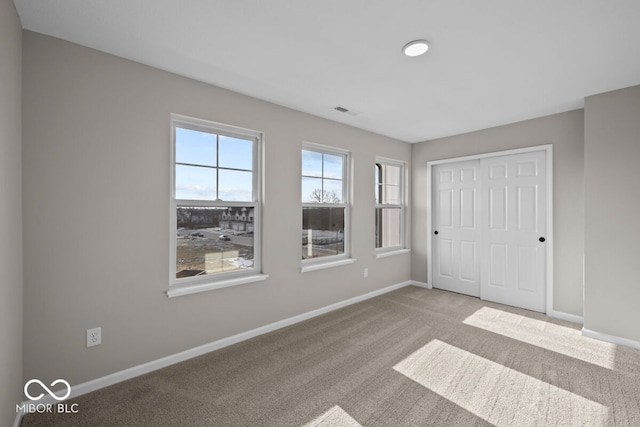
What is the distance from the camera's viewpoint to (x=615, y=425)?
5.83ft

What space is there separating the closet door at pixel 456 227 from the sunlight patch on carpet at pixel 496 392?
2024 mm

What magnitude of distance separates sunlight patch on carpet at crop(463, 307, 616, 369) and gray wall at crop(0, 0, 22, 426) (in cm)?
386

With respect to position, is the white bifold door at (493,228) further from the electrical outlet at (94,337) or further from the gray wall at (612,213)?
the electrical outlet at (94,337)

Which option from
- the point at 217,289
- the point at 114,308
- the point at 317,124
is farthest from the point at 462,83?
the point at 114,308

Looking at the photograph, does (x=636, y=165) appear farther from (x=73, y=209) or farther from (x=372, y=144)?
(x=73, y=209)

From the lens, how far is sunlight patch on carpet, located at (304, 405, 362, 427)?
1.79 meters

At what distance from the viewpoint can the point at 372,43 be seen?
6.70 ft

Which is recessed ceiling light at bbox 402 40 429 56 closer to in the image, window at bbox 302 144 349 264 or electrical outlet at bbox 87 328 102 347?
window at bbox 302 144 349 264

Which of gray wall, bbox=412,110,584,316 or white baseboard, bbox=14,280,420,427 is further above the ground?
gray wall, bbox=412,110,584,316

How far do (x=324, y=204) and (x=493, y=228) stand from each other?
2.44 m

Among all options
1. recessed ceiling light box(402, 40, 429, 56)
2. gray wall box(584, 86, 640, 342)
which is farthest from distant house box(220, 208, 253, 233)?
gray wall box(584, 86, 640, 342)

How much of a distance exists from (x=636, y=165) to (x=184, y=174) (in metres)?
4.16

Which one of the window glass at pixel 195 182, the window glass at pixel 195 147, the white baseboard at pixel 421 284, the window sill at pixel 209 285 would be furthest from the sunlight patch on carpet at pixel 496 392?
the window glass at pixel 195 147

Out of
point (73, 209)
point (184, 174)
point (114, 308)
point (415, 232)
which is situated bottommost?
point (114, 308)
